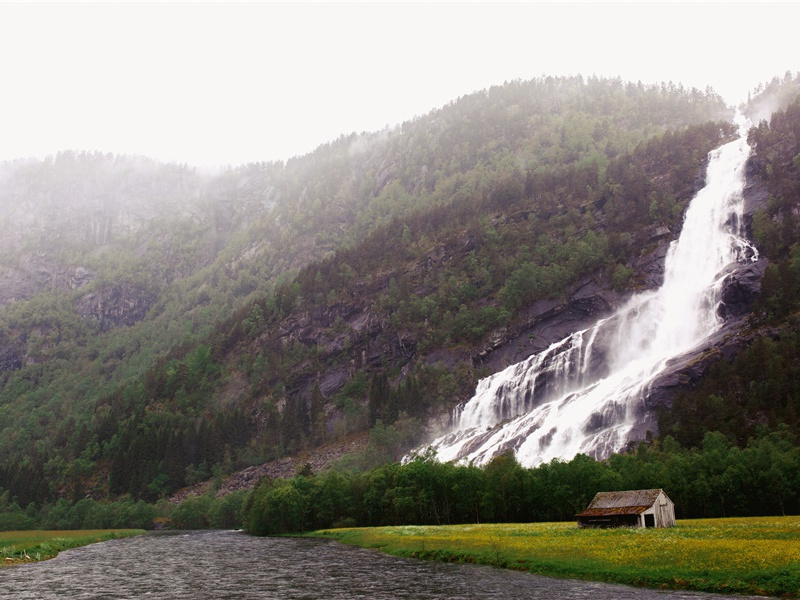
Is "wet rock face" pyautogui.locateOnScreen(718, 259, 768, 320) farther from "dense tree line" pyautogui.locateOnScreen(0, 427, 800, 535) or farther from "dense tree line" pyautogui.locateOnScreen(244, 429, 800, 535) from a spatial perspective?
"dense tree line" pyautogui.locateOnScreen(244, 429, 800, 535)

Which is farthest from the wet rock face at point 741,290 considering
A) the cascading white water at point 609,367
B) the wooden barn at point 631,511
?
the wooden barn at point 631,511

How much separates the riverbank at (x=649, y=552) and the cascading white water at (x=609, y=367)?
41275mm

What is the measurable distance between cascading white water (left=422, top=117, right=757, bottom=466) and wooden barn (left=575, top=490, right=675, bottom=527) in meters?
35.9

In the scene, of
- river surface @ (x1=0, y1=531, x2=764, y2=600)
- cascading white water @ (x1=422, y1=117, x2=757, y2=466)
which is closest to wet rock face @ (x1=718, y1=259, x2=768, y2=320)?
cascading white water @ (x1=422, y1=117, x2=757, y2=466)

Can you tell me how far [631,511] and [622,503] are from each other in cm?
182

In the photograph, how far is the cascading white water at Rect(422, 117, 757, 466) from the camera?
101625mm

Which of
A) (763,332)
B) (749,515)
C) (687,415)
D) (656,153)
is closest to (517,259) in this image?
(656,153)

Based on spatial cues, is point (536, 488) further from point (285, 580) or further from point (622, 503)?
point (285, 580)

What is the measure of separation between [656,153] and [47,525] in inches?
7219

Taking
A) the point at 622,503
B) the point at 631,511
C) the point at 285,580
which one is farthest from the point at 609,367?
the point at 285,580

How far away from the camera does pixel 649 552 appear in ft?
136

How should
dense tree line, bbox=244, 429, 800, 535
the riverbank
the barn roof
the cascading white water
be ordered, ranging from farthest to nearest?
the cascading white water
dense tree line, bbox=244, 429, 800, 535
the barn roof
the riverbank

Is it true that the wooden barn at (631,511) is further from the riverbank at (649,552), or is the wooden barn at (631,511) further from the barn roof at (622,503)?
the riverbank at (649,552)

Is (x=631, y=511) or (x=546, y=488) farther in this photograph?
(x=546, y=488)
